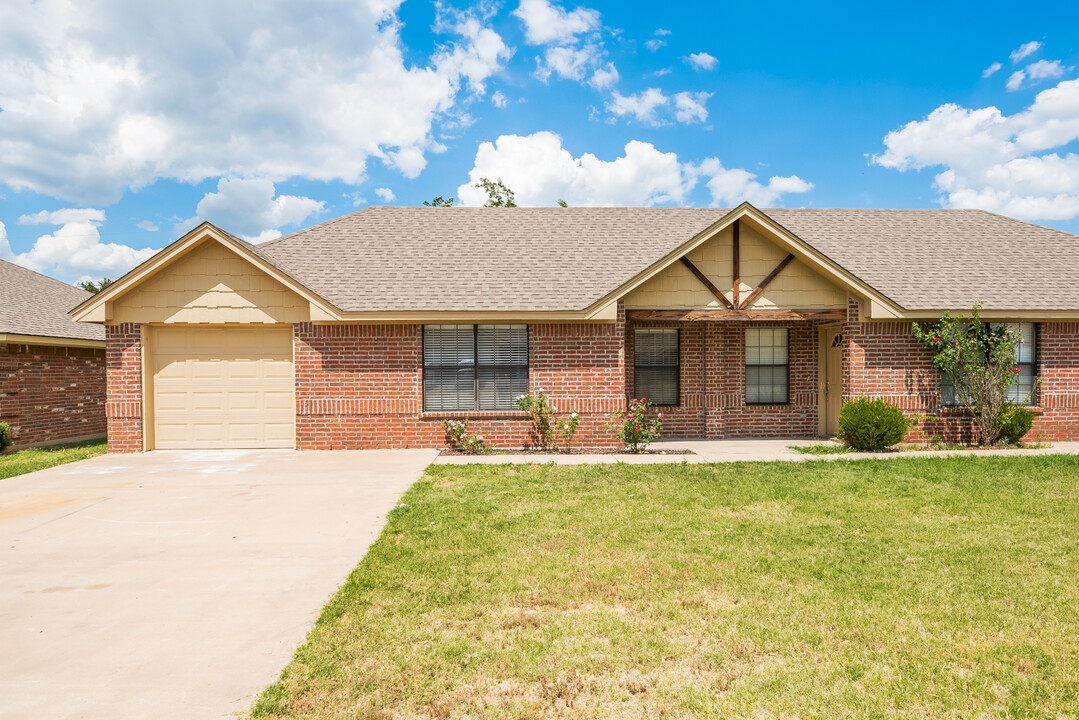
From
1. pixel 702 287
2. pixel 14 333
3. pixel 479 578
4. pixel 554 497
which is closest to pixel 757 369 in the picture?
pixel 702 287

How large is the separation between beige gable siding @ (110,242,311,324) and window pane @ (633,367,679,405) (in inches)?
287

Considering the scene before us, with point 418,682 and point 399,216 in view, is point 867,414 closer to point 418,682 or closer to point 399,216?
point 418,682

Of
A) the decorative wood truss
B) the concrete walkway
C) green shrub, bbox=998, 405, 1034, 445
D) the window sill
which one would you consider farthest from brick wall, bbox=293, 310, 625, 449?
green shrub, bbox=998, 405, 1034, 445

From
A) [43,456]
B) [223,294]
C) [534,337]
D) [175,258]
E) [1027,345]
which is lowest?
[43,456]

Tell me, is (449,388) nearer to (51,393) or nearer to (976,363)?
(51,393)

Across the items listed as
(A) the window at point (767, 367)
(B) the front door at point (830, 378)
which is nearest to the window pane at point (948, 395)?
(B) the front door at point (830, 378)

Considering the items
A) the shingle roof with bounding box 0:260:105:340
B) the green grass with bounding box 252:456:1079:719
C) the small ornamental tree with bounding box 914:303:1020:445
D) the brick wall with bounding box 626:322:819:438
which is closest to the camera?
the green grass with bounding box 252:456:1079:719

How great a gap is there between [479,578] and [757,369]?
10.8 meters

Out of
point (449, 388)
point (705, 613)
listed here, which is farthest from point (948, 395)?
point (705, 613)

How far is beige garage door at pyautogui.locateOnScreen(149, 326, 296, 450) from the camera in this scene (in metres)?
12.6

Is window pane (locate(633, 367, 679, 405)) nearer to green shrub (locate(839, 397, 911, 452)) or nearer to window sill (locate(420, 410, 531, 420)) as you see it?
window sill (locate(420, 410, 531, 420))

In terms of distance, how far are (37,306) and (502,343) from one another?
12.6 meters

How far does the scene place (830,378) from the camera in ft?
46.4

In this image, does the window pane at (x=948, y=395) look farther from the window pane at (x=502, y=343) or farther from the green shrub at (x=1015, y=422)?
the window pane at (x=502, y=343)
